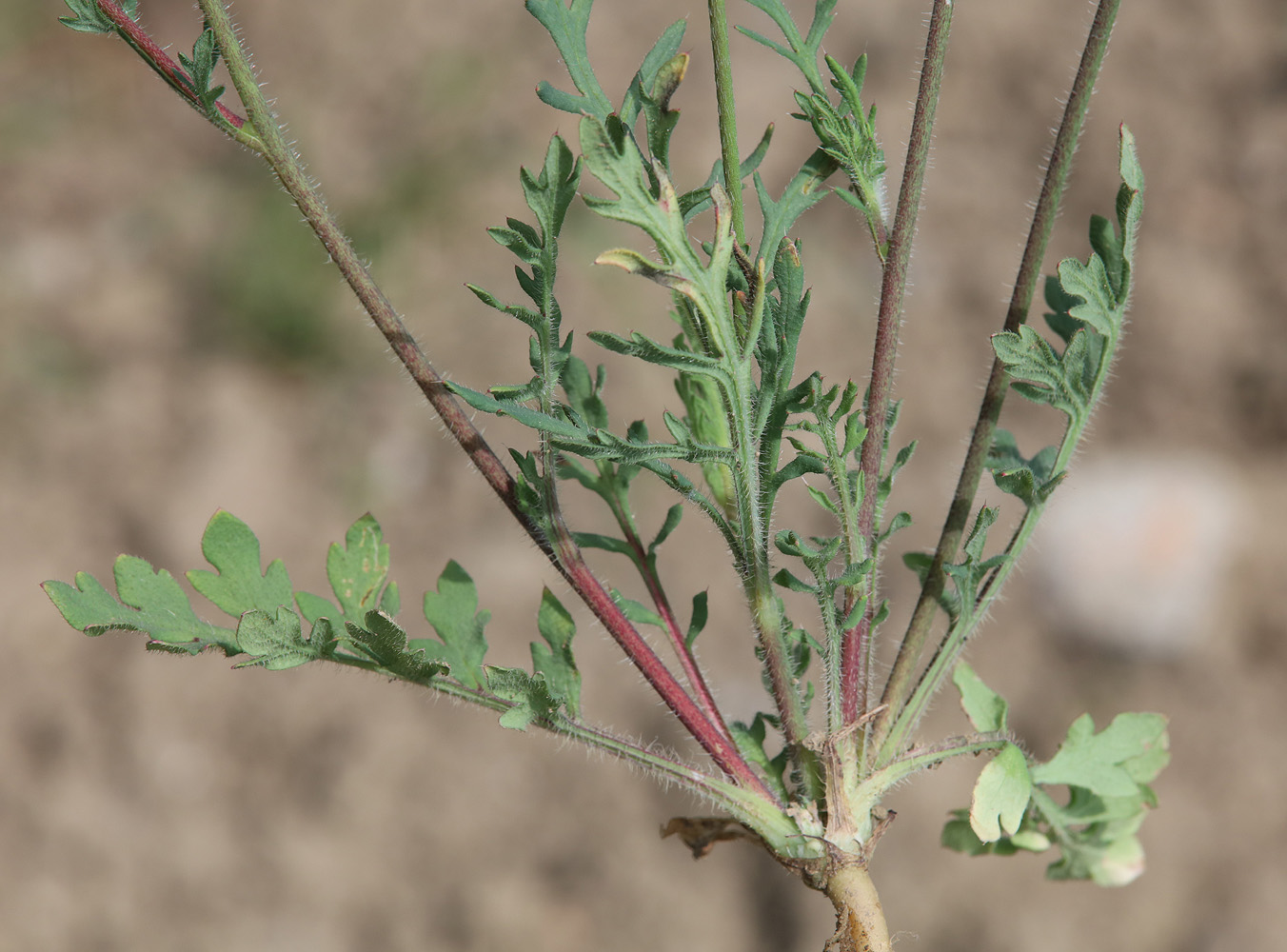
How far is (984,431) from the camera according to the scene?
1.27 metres

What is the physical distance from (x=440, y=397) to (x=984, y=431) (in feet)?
2.16

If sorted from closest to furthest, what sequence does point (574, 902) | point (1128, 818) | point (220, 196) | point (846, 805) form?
point (846, 805)
point (1128, 818)
point (574, 902)
point (220, 196)

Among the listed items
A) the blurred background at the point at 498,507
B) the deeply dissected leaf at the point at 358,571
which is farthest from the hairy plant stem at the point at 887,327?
the blurred background at the point at 498,507

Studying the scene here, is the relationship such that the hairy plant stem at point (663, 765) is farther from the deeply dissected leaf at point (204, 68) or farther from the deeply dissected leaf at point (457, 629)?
the deeply dissected leaf at point (204, 68)

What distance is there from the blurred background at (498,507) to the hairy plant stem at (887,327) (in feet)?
7.37

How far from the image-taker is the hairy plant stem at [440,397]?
104 cm

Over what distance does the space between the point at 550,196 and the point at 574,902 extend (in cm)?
332

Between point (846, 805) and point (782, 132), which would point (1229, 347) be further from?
point (846, 805)

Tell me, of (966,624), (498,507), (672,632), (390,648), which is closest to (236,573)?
(390,648)

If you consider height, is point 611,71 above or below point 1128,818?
above

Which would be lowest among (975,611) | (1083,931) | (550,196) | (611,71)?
(550,196)

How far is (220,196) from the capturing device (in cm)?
509

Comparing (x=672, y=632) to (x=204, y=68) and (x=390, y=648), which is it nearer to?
(x=390, y=648)

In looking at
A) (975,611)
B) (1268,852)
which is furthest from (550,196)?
(1268,852)
